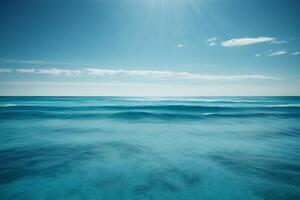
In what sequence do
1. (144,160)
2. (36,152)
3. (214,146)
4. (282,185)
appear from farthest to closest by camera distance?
(214,146), (36,152), (144,160), (282,185)

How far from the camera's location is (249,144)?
8.28 m

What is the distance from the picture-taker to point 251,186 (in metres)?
4.44

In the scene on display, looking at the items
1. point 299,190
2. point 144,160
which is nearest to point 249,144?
point 299,190

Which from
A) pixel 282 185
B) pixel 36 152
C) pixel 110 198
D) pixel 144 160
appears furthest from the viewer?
pixel 36 152

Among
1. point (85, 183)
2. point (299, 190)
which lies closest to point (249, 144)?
point (299, 190)

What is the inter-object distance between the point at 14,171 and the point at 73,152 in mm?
2163

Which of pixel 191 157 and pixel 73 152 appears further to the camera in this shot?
pixel 73 152

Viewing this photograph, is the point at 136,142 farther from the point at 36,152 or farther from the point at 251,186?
the point at 251,186

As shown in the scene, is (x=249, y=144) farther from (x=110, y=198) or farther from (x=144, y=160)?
(x=110, y=198)

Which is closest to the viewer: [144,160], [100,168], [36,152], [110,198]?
[110,198]

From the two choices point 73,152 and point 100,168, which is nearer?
point 100,168

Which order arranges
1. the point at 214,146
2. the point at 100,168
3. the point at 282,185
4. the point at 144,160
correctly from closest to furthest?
the point at 282,185 → the point at 100,168 → the point at 144,160 → the point at 214,146

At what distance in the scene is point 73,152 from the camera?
709cm

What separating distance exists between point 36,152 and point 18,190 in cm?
310
